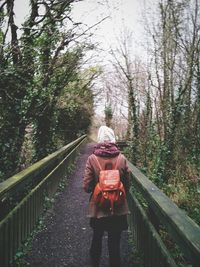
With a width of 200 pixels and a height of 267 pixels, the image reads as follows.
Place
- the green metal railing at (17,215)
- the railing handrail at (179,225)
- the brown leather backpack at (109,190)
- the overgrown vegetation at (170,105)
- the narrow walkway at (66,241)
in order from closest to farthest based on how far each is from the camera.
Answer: the railing handrail at (179,225)
the green metal railing at (17,215)
the brown leather backpack at (109,190)
the narrow walkway at (66,241)
the overgrown vegetation at (170,105)

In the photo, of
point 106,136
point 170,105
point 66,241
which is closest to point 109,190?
point 106,136

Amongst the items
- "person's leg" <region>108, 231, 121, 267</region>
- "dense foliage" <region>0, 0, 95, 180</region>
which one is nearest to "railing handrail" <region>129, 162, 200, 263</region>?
"person's leg" <region>108, 231, 121, 267</region>

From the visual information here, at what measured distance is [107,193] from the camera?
3.66 m

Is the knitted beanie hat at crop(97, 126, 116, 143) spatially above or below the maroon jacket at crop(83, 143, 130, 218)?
above

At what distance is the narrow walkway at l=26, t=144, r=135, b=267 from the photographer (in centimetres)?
441

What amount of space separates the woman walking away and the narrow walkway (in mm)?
598

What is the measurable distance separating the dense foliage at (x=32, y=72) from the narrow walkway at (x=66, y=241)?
1421 mm

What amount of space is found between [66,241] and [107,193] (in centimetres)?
192

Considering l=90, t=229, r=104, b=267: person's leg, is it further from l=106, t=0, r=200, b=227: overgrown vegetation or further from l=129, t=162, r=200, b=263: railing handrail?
l=106, t=0, r=200, b=227: overgrown vegetation

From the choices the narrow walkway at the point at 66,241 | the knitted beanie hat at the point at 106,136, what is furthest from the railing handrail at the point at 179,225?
the narrow walkway at the point at 66,241

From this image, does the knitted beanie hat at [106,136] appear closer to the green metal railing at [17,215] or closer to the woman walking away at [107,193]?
the woman walking away at [107,193]

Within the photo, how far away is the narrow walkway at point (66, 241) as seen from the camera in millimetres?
4406

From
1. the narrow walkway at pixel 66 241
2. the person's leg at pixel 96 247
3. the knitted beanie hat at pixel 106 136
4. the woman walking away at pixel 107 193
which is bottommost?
the narrow walkway at pixel 66 241

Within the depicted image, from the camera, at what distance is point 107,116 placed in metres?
39.7
